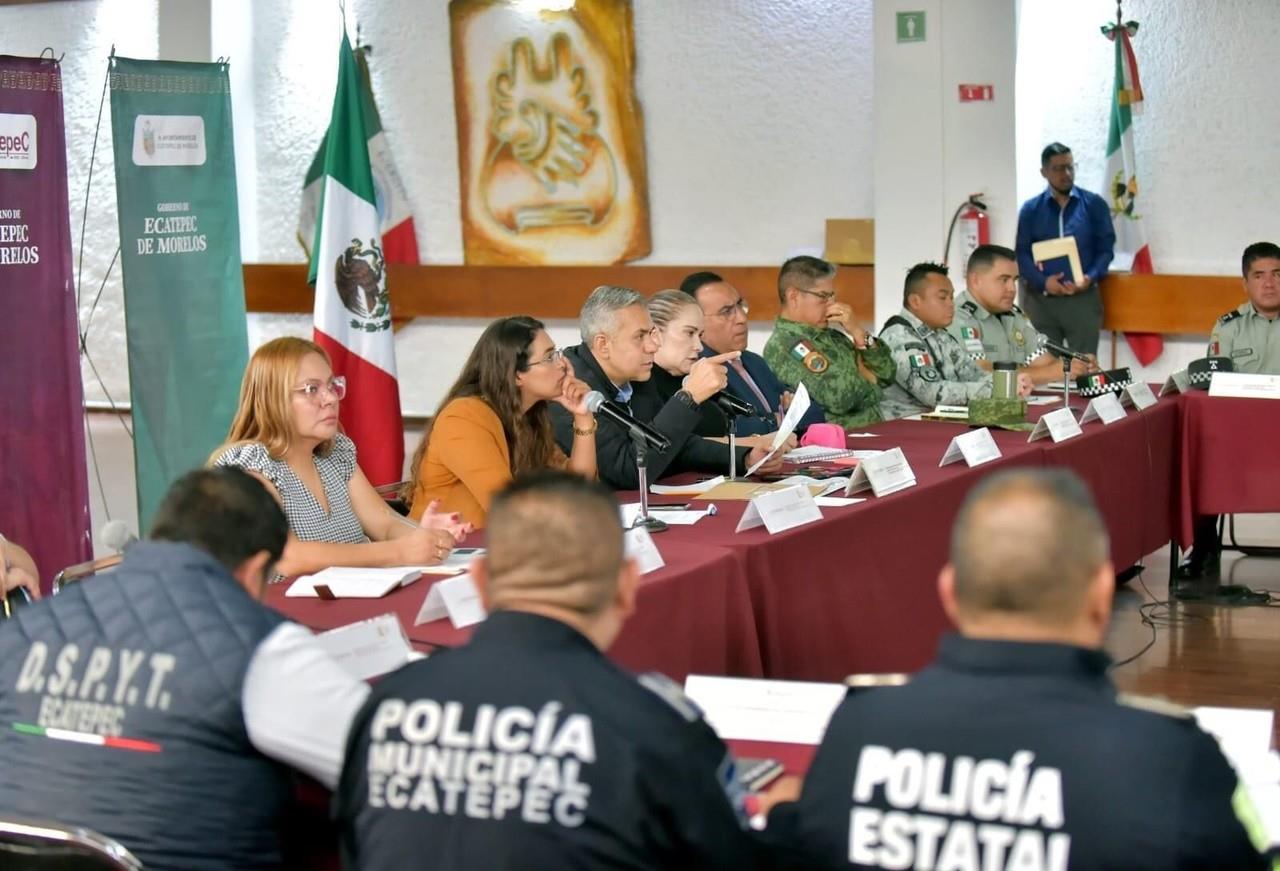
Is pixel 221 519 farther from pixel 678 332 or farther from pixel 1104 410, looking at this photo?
pixel 1104 410

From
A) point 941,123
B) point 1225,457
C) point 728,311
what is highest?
point 941,123

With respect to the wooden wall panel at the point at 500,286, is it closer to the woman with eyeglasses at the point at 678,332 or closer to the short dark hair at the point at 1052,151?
the short dark hair at the point at 1052,151

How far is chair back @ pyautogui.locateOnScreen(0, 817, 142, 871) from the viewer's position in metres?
1.79

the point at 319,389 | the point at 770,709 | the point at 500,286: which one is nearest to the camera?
the point at 770,709

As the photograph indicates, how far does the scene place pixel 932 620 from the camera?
13.7ft

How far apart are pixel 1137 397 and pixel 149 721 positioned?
4499mm

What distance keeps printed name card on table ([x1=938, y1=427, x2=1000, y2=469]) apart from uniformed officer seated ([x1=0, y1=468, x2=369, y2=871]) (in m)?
2.83

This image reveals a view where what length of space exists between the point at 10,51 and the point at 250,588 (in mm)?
9847

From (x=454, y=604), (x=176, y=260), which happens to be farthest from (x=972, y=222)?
(x=454, y=604)

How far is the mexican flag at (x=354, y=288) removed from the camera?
21.2 ft

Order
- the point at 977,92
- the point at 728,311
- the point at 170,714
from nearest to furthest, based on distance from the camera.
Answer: the point at 170,714 → the point at 728,311 → the point at 977,92

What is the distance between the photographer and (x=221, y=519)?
2037 mm

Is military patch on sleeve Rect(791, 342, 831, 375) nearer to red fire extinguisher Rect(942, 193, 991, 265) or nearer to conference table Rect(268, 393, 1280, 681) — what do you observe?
conference table Rect(268, 393, 1280, 681)

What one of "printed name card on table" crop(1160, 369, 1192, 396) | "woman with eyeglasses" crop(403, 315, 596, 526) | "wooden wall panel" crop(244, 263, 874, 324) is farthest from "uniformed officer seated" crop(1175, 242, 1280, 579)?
"woman with eyeglasses" crop(403, 315, 596, 526)
